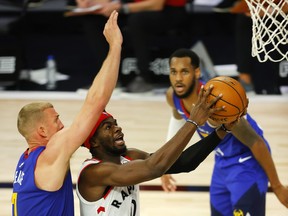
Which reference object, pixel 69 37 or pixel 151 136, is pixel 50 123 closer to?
pixel 151 136

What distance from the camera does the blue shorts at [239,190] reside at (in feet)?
15.6

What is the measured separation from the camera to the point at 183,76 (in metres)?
5.09

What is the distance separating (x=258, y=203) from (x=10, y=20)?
20.4 ft

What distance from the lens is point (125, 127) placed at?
8.20m

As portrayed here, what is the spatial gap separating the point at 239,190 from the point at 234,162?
23 cm

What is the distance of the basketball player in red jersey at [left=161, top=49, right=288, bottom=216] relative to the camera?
462 centimetres

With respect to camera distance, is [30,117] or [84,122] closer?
[84,122]

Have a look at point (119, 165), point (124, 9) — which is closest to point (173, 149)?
point (119, 165)

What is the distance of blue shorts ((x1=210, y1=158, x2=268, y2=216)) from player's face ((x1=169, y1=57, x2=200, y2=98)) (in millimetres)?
560

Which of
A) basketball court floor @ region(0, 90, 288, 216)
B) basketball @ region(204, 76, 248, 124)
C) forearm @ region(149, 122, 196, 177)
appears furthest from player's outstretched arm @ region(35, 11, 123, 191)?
basketball court floor @ region(0, 90, 288, 216)

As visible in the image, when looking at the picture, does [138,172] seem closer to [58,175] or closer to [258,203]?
[58,175]

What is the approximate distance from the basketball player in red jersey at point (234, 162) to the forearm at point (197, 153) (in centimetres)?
55

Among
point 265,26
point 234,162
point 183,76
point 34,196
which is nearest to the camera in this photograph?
point 34,196

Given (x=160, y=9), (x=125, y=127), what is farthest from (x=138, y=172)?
(x=160, y=9)
